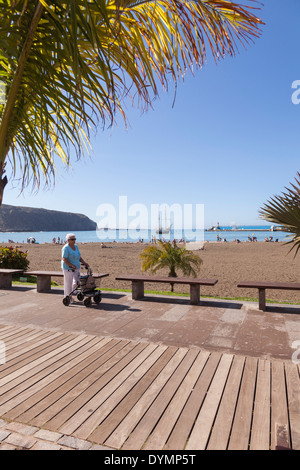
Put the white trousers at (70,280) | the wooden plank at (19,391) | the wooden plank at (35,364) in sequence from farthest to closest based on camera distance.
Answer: the white trousers at (70,280) < the wooden plank at (35,364) < the wooden plank at (19,391)

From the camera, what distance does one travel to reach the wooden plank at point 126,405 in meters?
2.56

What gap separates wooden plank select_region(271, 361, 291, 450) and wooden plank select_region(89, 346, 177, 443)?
1225mm

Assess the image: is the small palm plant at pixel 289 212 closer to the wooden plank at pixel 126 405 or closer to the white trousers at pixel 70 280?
the wooden plank at pixel 126 405

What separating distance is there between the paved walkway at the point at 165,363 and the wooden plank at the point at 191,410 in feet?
0.04

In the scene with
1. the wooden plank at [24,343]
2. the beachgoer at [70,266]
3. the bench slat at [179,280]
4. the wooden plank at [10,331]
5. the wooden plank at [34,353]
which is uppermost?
the beachgoer at [70,266]

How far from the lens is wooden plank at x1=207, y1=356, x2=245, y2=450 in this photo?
2432 mm

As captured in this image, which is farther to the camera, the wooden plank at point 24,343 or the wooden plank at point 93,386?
the wooden plank at point 24,343

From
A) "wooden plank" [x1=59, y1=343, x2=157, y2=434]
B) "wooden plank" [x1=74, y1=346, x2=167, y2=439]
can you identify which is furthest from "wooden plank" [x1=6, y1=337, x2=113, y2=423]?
"wooden plank" [x1=74, y1=346, x2=167, y2=439]

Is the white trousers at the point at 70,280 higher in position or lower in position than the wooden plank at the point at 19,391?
higher

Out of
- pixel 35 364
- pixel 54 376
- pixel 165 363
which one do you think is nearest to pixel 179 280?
pixel 165 363

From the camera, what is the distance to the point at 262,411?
9.30ft

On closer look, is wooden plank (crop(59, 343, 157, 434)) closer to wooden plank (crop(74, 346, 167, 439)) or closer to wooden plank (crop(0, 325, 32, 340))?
wooden plank (crop(74, 346, 167, 439))

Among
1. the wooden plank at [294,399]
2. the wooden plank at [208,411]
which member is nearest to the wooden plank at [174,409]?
the wooden plank at [208,411]
